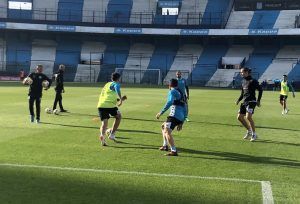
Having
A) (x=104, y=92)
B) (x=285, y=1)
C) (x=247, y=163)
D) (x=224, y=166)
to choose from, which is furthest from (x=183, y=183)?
(x=285, y=1)

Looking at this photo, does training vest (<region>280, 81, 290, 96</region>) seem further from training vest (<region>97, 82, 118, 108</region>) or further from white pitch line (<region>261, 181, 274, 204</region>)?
white pitch line (<region>261, 181, 274, 204</region>)

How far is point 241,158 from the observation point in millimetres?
11508

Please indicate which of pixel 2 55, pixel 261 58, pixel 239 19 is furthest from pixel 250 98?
pixel 2 55

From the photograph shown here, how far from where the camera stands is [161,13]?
70500mm

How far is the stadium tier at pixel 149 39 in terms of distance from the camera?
64562 millimetres

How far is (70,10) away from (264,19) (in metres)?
29.1

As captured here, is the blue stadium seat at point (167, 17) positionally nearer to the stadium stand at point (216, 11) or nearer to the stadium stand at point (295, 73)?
the stadium stand at point (216, 11)

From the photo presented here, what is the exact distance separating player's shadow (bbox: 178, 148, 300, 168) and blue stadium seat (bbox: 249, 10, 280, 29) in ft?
182

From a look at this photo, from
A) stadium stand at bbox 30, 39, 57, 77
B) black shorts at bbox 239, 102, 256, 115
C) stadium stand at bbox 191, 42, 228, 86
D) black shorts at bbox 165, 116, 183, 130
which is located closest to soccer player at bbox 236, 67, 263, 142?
black shorts at bbox 239, 102, 256, 115

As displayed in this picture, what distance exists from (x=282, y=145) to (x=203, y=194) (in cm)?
651

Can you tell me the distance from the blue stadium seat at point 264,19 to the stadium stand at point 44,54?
2917cm

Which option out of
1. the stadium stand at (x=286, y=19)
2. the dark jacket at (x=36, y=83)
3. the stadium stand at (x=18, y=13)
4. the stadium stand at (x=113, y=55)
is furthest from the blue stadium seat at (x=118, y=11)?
the dark jacket at (x=36, y=83)

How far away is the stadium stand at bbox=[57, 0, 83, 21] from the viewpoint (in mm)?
70312

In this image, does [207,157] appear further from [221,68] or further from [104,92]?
[221,68]
